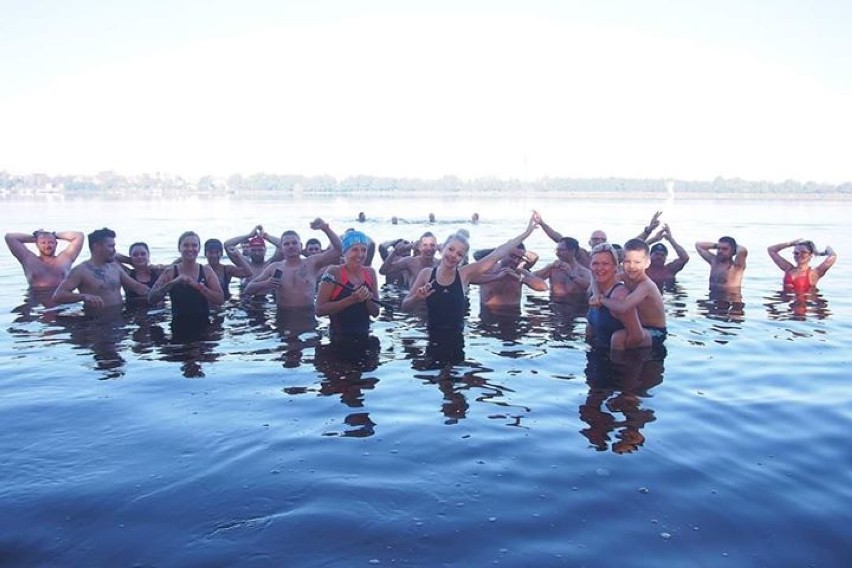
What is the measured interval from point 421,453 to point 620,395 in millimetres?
2673

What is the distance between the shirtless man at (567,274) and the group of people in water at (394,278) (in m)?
0.02

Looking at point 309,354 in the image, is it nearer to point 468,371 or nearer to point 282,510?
point 468,371

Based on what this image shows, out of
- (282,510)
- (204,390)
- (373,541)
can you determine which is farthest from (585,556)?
(204,390)

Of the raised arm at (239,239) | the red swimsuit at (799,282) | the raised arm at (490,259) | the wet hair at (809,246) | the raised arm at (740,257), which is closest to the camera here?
the raised arm at (490,259)

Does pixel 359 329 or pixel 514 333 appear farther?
pixel 514 333

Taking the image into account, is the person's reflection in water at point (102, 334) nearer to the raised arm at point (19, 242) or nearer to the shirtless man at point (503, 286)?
the raised arm at point (19, 242)

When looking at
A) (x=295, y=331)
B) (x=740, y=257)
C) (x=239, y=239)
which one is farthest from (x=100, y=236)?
(x=740, y=257)

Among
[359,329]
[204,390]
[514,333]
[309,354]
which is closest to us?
[204,390]

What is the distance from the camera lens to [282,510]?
15.0 feet

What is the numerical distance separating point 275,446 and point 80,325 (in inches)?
276

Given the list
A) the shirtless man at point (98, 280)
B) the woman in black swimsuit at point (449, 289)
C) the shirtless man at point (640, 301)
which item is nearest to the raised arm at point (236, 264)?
the shirtless man at point (98, 280)

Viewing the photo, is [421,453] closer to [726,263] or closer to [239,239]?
[239,239]

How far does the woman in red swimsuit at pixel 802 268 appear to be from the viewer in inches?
568

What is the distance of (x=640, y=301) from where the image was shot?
8.45m
